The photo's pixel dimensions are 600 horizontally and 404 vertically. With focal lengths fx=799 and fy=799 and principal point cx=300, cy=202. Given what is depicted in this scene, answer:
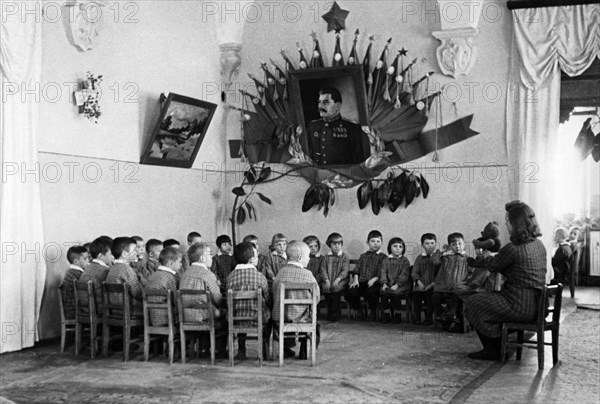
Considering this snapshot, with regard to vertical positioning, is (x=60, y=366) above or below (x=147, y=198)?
below

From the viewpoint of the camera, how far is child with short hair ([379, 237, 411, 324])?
33.4ft

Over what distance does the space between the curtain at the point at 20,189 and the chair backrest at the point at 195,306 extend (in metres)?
→ 1.83

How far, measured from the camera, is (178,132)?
1099 centimetres

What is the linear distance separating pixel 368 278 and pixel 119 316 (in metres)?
3.80

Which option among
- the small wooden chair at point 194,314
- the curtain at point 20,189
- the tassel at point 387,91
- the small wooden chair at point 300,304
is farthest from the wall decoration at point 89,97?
the tassel at point 387,91

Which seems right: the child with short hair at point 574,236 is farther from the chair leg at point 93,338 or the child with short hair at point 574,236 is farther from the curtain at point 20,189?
the curtain at point 20,189

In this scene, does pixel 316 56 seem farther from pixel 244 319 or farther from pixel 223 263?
pixel 244 319

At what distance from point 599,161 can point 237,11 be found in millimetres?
7927

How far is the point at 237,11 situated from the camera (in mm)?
12211

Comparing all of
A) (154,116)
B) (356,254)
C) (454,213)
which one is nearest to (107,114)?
(154,116)

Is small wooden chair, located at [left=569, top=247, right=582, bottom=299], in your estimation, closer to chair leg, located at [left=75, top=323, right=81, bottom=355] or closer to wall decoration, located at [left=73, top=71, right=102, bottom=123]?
wall decoration, located at [left=73, top=71, right=102, bottom=123]

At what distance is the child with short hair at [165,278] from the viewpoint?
25.0ft

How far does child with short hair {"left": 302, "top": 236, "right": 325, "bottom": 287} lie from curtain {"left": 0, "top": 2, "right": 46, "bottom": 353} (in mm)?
3700

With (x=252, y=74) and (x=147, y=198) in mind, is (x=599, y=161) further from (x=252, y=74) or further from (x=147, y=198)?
(x=147, y=198)
